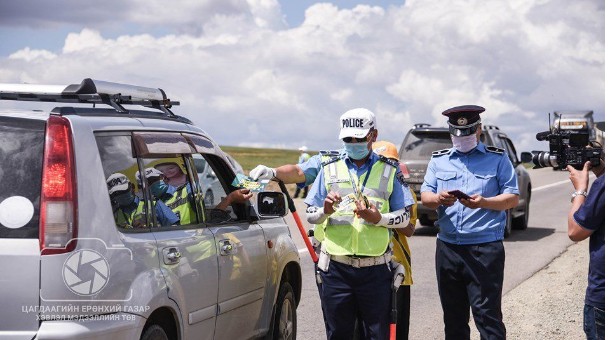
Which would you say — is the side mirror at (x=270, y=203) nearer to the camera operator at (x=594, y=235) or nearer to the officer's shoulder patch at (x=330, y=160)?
the officer's shoulder patch at (x=330, y=160)

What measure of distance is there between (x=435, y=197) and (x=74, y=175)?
2.89 m

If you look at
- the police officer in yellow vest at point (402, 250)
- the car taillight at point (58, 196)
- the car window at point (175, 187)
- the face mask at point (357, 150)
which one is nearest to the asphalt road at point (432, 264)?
the police officer in yellow vest at point (402, 250)

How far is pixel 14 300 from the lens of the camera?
4.44 meters

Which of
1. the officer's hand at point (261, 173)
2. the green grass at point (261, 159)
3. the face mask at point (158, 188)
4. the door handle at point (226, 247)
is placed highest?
the green grass at point (261, 159)

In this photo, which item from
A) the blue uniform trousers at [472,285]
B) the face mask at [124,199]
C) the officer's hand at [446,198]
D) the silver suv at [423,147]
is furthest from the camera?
the silver suv at [423,147]

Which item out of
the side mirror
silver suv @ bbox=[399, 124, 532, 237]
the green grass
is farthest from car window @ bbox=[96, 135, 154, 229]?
the green grass

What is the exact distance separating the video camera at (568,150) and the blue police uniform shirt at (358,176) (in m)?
0.89

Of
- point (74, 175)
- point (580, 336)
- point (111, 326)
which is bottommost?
point (580, 336)

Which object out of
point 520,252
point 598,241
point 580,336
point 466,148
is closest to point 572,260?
point 520,252

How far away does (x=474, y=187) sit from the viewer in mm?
6922

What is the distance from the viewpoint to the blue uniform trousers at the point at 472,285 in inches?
267

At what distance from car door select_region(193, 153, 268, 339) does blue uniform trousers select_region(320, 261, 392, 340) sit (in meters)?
0.51

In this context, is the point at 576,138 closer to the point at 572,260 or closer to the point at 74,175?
the point at 74,175

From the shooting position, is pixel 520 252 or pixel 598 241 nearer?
pixel 598 241
